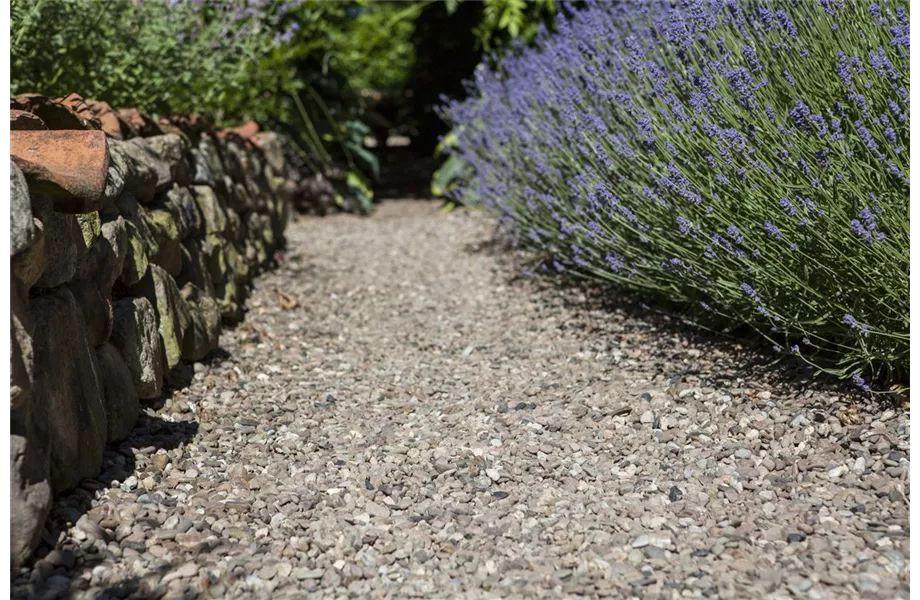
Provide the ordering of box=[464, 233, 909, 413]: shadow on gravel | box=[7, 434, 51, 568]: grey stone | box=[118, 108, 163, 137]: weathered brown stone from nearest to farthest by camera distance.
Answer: box=[7, 434, 51, 568]: grey stone < box=[464, 233, 909, 413]: shadow on gravel < box=[118, 108, 163, 137]: weathered brown stone

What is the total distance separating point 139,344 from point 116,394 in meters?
0.33

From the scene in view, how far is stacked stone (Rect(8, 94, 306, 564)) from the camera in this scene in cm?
228

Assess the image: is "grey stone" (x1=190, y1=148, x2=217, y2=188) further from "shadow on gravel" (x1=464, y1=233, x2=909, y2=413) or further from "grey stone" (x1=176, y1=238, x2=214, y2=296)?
"shadow on gravel" (x1=464, y1=233, x2=909, y2=413)

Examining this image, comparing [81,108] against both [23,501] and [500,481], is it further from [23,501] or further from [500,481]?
[500,481]

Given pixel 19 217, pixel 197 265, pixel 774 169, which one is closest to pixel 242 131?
pixel 197 265

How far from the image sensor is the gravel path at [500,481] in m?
2.32

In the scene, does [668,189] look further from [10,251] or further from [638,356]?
[10,251]

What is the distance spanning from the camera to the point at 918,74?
2.79m

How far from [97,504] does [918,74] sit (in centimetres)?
262

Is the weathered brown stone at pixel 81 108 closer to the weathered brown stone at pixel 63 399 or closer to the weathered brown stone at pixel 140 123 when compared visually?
the weathered brown stone at pixel 140 123

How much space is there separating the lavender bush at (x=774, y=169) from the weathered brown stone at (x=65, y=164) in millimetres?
1805

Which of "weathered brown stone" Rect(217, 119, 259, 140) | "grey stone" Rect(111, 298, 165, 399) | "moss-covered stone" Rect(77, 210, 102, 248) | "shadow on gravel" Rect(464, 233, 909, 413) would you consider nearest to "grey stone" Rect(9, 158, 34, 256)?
"moss-covered stone" Rect(77, 210, 102, 248)

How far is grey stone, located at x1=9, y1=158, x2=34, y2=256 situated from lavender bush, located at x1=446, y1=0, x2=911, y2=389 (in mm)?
1946

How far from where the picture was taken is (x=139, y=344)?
330 cm
